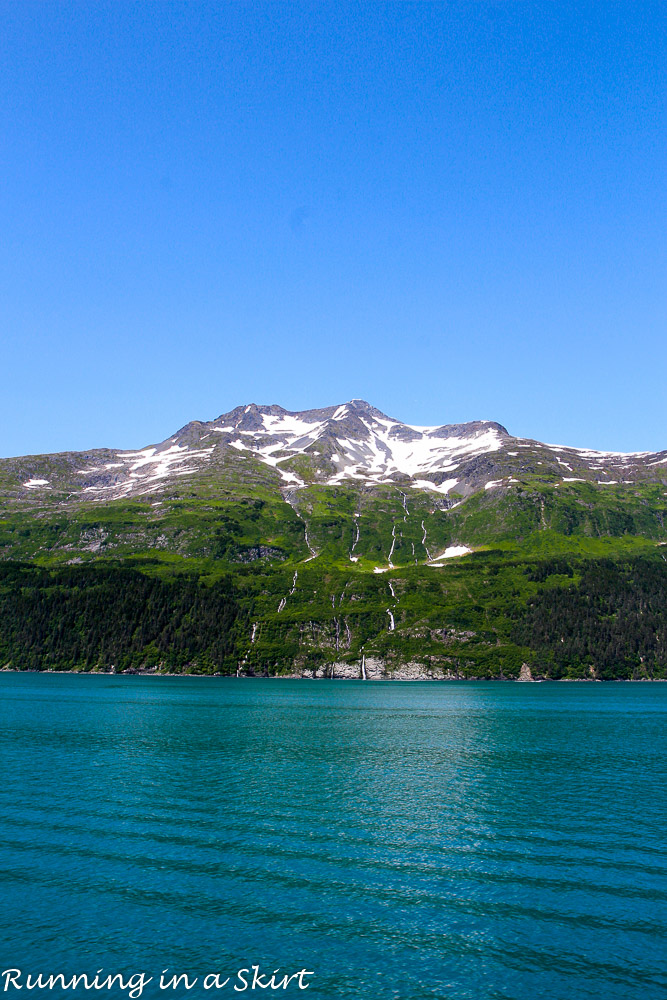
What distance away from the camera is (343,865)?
3891cm

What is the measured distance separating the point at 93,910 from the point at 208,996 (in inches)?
412

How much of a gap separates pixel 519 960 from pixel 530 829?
20.5 m

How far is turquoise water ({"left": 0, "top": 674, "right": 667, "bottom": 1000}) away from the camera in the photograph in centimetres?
2708

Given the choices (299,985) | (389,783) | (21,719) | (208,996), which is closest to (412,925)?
(299,985)

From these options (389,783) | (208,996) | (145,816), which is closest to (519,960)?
(208,996)

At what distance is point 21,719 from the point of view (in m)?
106

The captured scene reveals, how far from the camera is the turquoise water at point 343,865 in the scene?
2708 cm

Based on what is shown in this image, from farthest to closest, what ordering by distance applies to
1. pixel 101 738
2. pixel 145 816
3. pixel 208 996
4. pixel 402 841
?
1. pixel 101 738
2. pixel 145 816
3. pixel 402 841
4. pixel 208 996

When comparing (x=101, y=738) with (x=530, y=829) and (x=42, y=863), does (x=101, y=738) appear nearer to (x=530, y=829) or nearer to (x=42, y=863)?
(x=42, y=863)

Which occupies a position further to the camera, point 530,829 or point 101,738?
point 101,738

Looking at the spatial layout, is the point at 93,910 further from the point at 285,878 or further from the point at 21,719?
the point at 21,719

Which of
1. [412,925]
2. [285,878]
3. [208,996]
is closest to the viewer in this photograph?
[208,996]

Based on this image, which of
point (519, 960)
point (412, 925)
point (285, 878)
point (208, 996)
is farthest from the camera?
point (285, 878)

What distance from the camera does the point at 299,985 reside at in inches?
997
